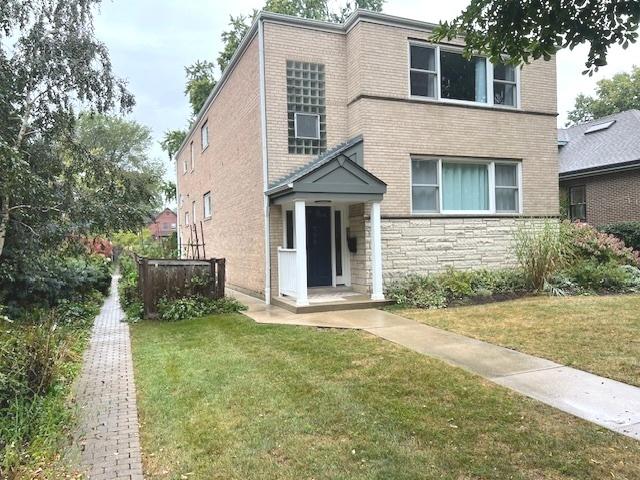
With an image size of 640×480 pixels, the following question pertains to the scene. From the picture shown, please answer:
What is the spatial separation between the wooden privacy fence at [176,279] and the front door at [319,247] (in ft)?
7.85

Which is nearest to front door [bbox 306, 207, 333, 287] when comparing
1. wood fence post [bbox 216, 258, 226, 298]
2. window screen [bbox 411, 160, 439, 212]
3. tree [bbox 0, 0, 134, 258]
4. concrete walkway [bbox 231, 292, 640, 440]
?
window screen [bbox 411, 160, 439, 212]

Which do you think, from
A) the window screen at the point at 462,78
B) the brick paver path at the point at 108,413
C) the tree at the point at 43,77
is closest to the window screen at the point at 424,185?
the window screen at the point at 462,78

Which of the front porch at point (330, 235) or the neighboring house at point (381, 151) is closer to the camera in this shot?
the front porch at point (330, 235)

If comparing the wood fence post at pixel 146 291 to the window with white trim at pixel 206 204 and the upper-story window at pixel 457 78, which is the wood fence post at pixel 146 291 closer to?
the upper-story window at pixel 457 78

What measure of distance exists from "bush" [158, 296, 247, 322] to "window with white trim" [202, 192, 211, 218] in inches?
354

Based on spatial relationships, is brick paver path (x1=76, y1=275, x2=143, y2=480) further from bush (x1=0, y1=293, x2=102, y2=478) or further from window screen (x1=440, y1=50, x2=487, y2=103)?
window screen (x1=440, y1=50, x2=487, y2=103)

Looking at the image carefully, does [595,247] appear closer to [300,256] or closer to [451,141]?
[451,141]

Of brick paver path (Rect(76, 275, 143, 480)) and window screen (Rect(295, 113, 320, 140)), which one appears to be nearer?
brick paver path (Rect(76, 275, 143, 480))

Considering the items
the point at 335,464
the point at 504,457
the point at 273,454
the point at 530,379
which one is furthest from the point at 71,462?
the point at 530,379

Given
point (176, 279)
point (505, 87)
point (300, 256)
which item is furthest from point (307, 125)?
point (505, 87)

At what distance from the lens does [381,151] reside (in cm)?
1127

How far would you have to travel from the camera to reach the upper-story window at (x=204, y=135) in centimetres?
1841

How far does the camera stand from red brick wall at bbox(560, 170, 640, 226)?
16938 millimetres

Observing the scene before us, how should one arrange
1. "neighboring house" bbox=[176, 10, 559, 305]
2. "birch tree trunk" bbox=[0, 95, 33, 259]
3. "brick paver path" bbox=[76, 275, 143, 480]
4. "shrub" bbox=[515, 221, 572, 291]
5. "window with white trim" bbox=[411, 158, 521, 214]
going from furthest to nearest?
1. "window with white trim" bbox=[411, 158, 521, 214]
2. "neighboring house" bbox=[176, 10, 559, 305]
3. "shrub" bbox=[515, 221, 572, 291]
4. "birch tree trunk" bbox=[0, 95, 33, 259]
5. "brick paver path" bbox=[76, 275, 143, 480]
